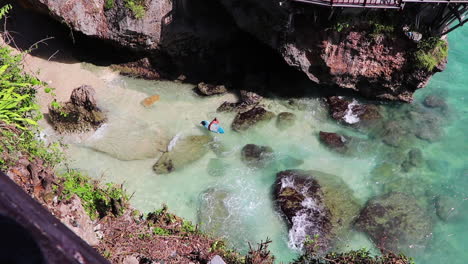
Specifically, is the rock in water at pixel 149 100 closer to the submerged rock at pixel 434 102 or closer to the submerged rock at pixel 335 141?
the submerged rock at pixel 335 141

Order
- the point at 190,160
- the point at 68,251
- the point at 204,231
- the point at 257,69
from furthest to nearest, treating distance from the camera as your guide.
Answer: the point at 257,69 → the point at 190,160 → the point at 204,231 → the point at 68,251

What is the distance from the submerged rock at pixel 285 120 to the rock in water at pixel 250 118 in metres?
0.33

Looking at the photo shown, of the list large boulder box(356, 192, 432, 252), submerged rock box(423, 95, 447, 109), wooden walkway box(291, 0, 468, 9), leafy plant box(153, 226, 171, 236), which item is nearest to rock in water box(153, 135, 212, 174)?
leafy plant box(153, 226, 171, 236)

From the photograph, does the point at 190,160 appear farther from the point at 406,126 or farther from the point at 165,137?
the point at 406,126

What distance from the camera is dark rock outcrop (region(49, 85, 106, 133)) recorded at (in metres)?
14.9

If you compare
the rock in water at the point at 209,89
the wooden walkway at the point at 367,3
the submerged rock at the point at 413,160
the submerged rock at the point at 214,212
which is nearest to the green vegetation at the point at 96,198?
the submerged rock at the point at 214,212

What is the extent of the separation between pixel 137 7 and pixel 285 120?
23.2ft

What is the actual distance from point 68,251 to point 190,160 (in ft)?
42.3

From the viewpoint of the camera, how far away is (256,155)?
14852 millimetres

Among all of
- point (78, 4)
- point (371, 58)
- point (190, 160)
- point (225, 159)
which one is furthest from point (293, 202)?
point (78, 4)

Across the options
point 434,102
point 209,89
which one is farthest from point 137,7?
point 434,102

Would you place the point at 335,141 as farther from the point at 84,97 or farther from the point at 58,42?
the point at 58,42

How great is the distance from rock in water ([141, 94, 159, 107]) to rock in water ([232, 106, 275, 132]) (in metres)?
3.32

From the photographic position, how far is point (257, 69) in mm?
17203
